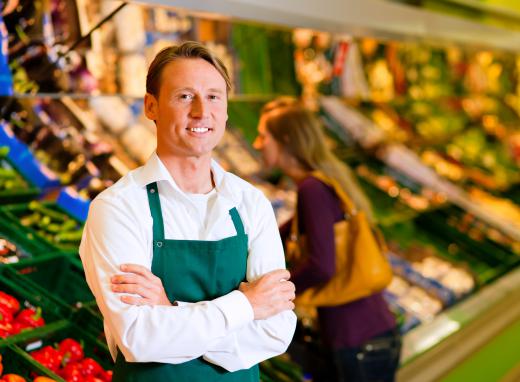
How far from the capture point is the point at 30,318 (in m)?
2.18

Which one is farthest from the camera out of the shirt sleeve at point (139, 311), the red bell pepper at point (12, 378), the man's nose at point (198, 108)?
the red bell pepper at point (12, 378)

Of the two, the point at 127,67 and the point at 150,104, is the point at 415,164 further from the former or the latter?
the point at 150,104

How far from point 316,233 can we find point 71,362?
0.97m

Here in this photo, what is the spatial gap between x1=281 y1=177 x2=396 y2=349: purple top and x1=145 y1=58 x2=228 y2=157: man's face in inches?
40.3

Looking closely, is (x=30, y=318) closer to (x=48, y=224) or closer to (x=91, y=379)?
(x=91, y=379)

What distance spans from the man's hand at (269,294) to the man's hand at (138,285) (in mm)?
223

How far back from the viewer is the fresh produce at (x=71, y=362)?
2092 millimetres

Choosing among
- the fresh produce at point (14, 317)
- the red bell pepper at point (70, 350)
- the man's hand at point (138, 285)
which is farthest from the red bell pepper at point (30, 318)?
the man's hand at point (138, 285)

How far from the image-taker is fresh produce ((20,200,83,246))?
2.66 meters

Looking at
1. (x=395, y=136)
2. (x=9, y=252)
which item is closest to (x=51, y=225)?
(x=9, y=252)

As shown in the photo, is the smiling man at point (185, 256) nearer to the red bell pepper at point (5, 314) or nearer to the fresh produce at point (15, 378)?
the fresh produce at point (15, 378)

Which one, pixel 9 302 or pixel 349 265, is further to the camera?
pixel 349 265

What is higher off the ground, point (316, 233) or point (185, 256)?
point (185, 256)

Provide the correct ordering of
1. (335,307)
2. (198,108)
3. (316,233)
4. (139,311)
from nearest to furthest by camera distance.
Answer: (139,311)
(198,108)
(316,233)
(335,307)
